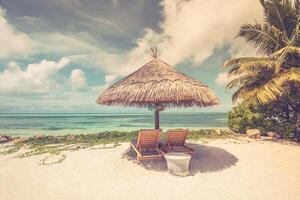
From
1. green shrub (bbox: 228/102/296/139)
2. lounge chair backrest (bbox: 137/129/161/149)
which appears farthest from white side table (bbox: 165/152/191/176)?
green shrub (bbox: 228/102/296/139)

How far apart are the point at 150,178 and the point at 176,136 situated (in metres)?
1.66

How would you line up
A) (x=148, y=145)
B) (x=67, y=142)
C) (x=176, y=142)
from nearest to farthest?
1. (x=148, y=145)
2. (x=176, y=142)
3. (x=67, y=142)

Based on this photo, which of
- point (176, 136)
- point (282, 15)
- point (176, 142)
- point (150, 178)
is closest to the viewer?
point (150, 178)

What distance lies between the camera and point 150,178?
5070 mm

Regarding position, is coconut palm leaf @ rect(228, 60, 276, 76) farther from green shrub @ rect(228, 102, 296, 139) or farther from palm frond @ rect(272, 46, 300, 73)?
green shrub @ rect(228, 102, 296, 139)

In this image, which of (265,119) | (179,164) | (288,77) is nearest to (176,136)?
(179,164)

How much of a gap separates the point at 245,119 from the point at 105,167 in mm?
7921

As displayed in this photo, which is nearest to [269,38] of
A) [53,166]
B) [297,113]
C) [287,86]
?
[287,86]

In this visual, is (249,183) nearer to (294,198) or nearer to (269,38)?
(294,198)

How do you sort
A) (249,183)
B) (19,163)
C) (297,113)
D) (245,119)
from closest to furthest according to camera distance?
(249,183) → (19,163) → (297,113) → (245,119)

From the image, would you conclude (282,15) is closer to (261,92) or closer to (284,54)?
(284,54)

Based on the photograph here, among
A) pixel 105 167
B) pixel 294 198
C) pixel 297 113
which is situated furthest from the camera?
pixel 297 113

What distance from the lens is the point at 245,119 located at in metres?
11.1

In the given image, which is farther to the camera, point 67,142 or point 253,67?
point 67,142
